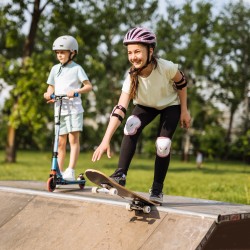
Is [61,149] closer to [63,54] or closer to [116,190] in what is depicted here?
[63,54]

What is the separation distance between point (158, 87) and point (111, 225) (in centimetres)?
150

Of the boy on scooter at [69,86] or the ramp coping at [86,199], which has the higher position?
the boy on scooter at [69,86]

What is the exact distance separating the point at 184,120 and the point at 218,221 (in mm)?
1358

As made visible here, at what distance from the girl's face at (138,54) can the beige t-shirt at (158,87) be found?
185mm

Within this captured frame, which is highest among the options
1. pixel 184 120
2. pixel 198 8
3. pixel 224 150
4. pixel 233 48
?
pixel 198 8

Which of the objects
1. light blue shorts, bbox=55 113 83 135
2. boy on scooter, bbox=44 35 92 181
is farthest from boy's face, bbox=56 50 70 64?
light blue shorts, bbox=55 113 83 135

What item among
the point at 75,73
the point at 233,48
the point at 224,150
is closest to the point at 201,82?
the point at 233,48

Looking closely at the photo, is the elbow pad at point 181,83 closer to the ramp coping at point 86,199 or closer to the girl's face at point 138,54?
the girl's face at point 138,54

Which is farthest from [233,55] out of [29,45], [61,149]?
[61,149]

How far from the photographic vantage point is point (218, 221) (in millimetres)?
4797

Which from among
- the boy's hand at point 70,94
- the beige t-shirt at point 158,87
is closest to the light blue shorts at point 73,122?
the boy's hand at point 70,94

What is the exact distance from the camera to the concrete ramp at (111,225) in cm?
481

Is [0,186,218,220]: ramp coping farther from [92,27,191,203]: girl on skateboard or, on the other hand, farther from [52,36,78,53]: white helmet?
[52,36,78,53]: white helmet

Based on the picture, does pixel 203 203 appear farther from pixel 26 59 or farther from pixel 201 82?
pixel 201 82
